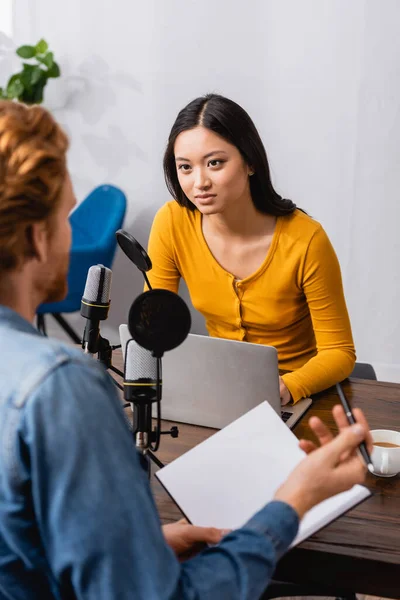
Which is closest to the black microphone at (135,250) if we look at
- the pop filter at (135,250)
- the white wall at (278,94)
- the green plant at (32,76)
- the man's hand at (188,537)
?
the pop filter at (135,250)

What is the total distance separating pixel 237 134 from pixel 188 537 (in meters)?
1.18

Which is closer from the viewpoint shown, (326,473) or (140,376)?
(326,473)

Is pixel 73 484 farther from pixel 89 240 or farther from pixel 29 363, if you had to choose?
pixel 89 240

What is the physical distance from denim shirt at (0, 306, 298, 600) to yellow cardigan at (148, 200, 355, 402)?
1.12 meters

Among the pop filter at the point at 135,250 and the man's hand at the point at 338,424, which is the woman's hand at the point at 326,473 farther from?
the pop filter at the point at 135,250

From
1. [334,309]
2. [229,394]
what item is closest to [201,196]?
[334,309]

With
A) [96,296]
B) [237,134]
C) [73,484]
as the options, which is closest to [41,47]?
[237,134]

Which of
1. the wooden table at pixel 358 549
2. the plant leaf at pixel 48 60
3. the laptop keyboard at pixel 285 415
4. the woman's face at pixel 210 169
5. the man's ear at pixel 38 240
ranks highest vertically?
the plant leaf at pixel 48 60

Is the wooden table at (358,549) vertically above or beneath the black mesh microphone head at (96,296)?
beneath

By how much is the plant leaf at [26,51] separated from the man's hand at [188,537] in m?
3.07

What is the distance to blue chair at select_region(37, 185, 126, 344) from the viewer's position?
347cm

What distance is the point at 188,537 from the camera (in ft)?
3.59

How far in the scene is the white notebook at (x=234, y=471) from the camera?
1140 millimetres

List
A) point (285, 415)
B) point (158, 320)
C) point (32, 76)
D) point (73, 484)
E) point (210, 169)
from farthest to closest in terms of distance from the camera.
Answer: point (32, 76), point (210, 169), point (285, 415), point (158, 320), point (73, 484)
